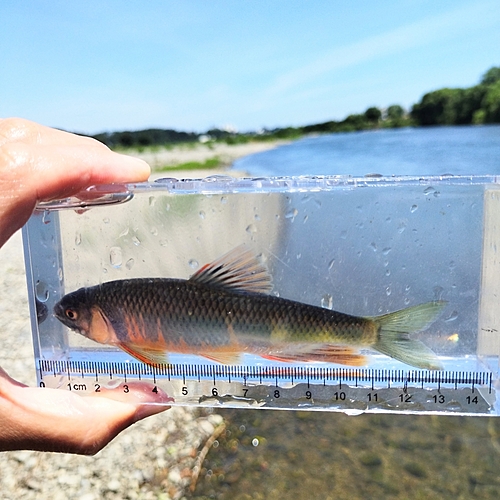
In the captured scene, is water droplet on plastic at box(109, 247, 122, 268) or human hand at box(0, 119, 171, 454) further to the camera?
water droplet on plastic at box(109, 247, 122, 268)

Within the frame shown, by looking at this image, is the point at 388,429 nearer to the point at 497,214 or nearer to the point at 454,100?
the point at 497,214

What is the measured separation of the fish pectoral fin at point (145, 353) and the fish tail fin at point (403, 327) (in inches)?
31.0

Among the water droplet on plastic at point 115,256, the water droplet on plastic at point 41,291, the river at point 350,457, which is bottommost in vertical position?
the river at point 350,457

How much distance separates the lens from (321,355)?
6.23 ft

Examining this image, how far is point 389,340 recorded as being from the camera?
1.85 m

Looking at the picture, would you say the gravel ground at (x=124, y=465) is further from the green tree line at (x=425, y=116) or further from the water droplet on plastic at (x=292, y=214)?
the green tree line at (x=425, y=116)

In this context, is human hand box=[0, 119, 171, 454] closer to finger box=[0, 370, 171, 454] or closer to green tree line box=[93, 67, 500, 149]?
finger box=[0, 370, 171, 454]

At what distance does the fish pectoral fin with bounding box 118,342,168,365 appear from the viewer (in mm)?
1843

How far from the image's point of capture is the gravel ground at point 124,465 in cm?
358

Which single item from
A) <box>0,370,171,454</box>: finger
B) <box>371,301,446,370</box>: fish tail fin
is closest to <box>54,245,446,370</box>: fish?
<box>371,301,446,370</box>: fish tail fin

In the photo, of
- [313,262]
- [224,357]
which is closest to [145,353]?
[224,357]

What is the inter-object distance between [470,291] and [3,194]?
165 cm

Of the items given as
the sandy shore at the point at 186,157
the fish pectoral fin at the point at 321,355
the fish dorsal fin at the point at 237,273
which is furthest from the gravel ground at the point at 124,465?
the sandy shore at the point at 186,157

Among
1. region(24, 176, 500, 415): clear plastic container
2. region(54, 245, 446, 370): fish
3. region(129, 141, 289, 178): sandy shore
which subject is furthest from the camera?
region(129, 141, 289, 178): sandy shore
